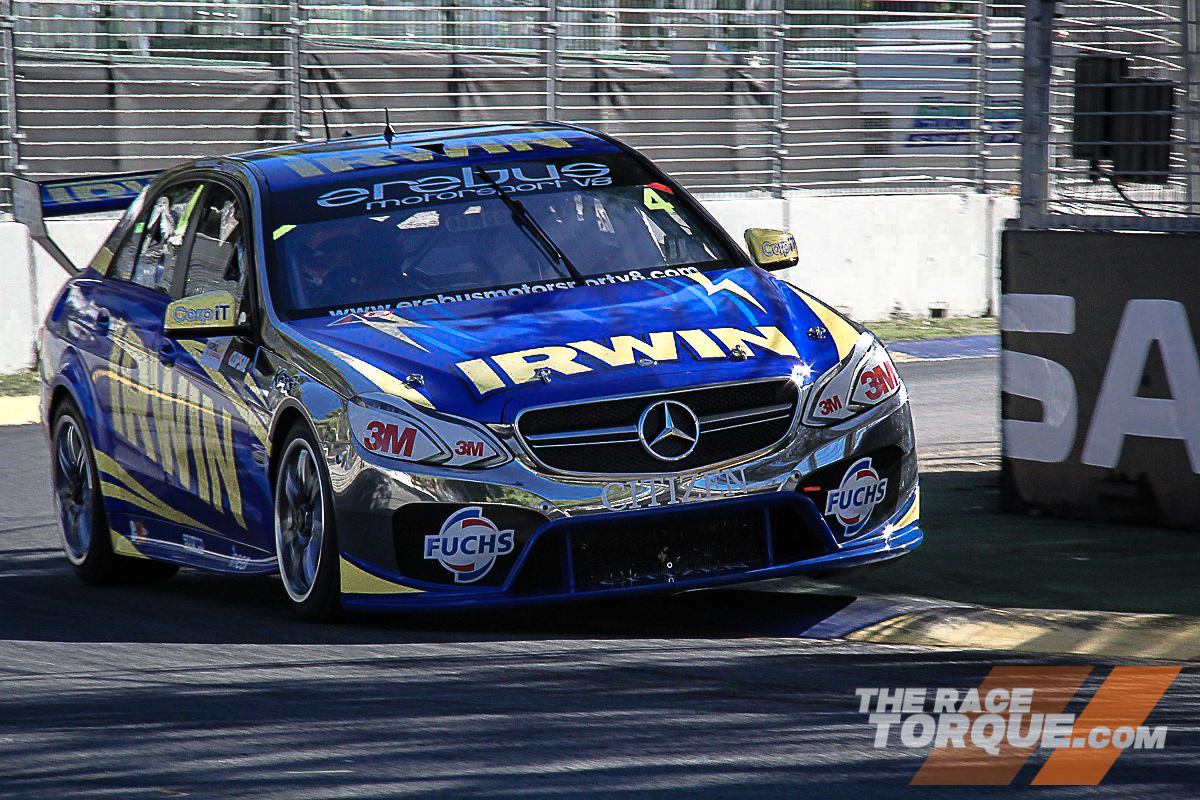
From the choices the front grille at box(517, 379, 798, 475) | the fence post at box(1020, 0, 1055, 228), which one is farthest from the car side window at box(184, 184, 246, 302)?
the fence post at box(1020, 0, 1055, 228)

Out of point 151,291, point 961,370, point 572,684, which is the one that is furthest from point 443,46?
point 572,684

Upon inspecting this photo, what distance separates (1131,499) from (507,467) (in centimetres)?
323

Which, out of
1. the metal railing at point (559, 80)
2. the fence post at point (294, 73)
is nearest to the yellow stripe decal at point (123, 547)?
the metal railing at point (559, 80)

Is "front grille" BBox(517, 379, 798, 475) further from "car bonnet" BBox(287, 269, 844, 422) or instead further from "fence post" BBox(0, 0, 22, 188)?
"fence post" BBox(0, 0, 22, 188)

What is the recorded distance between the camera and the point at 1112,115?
831 cm

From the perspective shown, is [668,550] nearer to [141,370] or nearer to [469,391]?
[469,391]

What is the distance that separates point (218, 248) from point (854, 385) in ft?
8.74

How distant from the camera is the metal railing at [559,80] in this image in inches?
637

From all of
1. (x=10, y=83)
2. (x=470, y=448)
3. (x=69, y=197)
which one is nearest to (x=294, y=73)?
(x=10, y=83)

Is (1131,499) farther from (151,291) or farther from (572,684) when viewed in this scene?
(151,291)

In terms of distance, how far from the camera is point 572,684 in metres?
5.42

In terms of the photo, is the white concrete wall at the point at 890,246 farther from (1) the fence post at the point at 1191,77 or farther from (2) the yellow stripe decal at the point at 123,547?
(2) the yellow stripe decal at the point at 123,547

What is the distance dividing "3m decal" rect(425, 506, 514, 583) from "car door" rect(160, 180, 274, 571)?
Result: 90 centimetres

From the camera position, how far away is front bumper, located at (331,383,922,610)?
5.93 m
